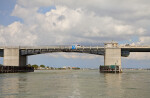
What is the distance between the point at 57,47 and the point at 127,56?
35942 millimetres

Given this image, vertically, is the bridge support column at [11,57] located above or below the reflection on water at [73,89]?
above

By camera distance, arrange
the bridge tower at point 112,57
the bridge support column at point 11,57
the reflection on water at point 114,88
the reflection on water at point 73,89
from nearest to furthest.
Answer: the reflection on water at point 73,89 → the reflection on water at point 114,88 → the bridge tower at point 112,57 → the bridge support column at point 11,57

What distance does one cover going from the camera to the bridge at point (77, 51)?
113 metres

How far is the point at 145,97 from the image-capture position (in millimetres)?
31969

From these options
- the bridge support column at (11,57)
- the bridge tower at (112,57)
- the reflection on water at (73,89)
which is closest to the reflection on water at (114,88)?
the reflection on water at (73,89)

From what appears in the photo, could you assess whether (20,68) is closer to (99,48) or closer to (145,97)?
(99,48)

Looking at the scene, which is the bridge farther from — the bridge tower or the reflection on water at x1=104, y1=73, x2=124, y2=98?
the reflection on water at x1=104, y1=73, x2=124, y2=98

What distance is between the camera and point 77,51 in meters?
120

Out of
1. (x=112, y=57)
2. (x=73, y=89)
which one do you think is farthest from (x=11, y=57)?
(x=73, y=89)

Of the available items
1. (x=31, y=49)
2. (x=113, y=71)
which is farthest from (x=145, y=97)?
(x=31, y=49)

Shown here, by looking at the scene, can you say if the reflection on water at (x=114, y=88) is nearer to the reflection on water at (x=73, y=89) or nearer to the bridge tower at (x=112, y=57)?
the reflection on water at (x=73, y=89)

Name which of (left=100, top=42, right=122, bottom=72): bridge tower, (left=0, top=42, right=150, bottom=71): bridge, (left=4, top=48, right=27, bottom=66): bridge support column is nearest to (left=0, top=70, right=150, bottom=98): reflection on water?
(left=100, top=42, right=122, bottom=72): bridge tower

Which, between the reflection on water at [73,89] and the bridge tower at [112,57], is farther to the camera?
the bridge tower at [112,57]

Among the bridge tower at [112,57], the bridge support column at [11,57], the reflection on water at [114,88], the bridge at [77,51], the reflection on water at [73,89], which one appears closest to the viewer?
the reflection on water at [73,89]
